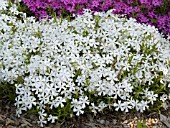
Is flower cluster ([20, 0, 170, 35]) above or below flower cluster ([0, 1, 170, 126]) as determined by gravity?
above

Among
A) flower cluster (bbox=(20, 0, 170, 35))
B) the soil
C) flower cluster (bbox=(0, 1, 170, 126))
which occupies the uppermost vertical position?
flower cluster (bbox=(20, 0, 170, 35))

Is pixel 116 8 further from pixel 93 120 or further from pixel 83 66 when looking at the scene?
pixel 93 120

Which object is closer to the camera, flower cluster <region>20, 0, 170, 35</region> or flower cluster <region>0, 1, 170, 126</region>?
flower cluster <region>0, 1, 170, 126</region>

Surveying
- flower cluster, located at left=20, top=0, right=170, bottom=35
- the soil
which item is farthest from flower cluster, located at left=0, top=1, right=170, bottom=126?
flower cluster, located at left=20, top=0, right=170, bottom=35

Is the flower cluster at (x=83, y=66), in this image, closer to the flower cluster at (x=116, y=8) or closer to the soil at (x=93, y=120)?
the soil at (x=93, y=120)

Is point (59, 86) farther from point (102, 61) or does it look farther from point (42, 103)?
point (102, 61)

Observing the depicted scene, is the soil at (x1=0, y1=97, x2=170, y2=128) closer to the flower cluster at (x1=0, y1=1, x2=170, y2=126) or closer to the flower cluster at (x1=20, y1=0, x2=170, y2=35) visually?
the flower cluster at (x1=0, y1=1, x2=170, y2=126)
